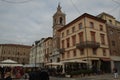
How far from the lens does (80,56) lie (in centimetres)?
3547

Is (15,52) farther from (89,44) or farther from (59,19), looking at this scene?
(89,44)

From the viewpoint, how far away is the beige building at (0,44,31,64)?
3346 inches

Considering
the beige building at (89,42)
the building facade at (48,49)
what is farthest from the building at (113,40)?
the building facade at (48,49)

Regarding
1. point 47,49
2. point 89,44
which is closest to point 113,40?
point 89,44

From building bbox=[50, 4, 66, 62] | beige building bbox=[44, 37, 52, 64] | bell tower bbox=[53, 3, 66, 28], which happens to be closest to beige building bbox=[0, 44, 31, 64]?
beige building bbox=[44, 37, 52, 64]

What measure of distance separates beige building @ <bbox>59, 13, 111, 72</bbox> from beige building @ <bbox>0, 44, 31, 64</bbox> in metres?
52.7

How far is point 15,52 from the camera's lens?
87.6m

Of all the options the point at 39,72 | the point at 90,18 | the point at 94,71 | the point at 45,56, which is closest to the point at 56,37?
the point at 45,56

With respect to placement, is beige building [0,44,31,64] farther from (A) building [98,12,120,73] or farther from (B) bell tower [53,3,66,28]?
(A) building [98,12,120,73]

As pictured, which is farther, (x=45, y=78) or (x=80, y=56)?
(x=80, y=56)

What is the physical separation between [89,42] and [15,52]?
60.9 meters

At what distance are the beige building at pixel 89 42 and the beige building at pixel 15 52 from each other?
5272 cm

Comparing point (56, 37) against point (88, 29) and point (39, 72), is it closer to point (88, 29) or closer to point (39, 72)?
point (88, 29)

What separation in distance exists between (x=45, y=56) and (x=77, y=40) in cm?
2357
